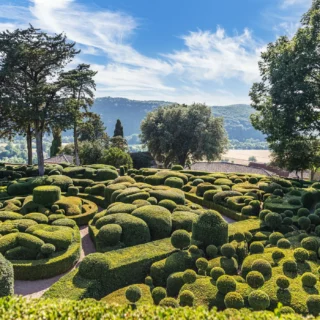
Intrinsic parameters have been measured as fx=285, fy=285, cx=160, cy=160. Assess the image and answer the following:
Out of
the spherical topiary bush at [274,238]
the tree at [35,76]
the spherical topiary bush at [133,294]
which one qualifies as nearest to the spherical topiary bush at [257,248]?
the spherical topiary bush at [274,238]

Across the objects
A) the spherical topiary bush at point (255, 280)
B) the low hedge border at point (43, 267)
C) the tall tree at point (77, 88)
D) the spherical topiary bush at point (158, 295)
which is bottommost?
→ the low hedge border at point (43, 267)

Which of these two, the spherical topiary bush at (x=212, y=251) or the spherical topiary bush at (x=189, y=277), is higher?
the spherical topiary bush at (x=212, y=251)

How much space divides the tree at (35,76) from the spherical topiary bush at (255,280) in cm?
2681

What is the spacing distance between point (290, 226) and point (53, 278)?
1166 cm

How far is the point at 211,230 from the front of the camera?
1202 centimetres

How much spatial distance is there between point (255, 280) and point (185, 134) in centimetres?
3444

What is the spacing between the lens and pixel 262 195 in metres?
20.0

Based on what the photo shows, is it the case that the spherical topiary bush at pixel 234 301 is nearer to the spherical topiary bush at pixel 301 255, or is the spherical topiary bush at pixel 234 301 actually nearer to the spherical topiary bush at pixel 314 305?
the spherical topiary bush at pixel 314 305

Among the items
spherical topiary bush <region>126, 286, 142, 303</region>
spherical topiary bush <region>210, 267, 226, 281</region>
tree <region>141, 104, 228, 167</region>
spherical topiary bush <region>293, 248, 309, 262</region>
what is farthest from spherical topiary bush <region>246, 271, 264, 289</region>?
tree <region>141, 104, 228, 167</region>

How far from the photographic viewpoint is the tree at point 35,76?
96.7ft

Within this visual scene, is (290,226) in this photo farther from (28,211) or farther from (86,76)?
(86,76)

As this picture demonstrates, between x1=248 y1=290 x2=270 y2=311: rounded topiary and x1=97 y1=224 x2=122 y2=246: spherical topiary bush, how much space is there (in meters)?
6.66

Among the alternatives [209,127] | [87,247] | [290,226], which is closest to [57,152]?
[209,127]

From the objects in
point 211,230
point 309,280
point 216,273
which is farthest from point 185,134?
point 309,280
